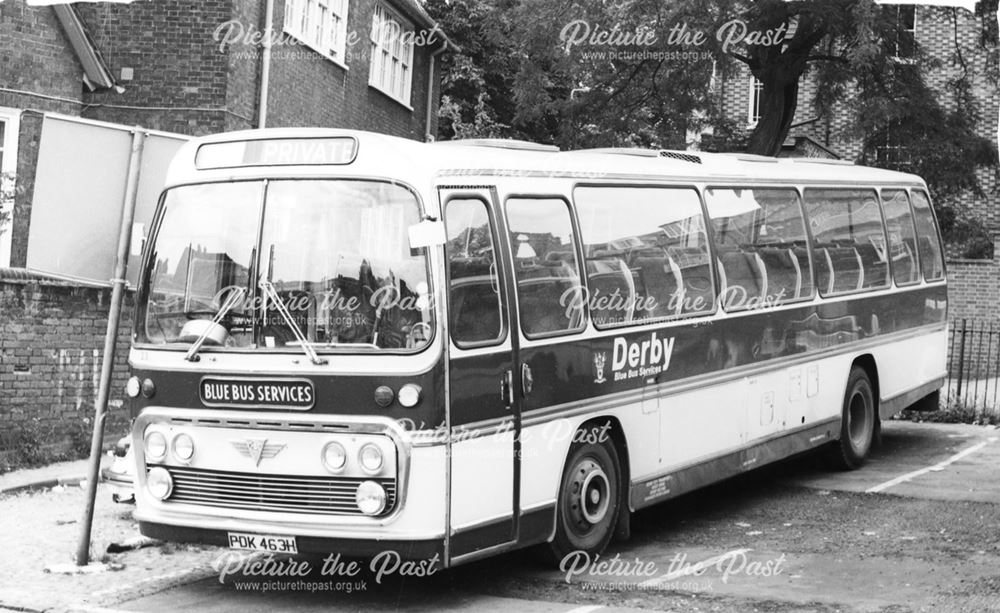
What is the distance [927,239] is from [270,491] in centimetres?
993

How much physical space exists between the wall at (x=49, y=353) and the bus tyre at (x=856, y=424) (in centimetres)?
766

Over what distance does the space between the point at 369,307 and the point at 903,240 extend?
8.63m

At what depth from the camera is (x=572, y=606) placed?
8.16 meters

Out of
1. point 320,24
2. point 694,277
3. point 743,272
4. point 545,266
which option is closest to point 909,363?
point 743,272

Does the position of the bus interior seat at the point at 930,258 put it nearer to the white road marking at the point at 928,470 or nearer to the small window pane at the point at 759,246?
Result: the white road marking at the point at 928,470

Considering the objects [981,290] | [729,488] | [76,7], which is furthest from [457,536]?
[981,290]

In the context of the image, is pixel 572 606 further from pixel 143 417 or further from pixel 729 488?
pixel 729 488

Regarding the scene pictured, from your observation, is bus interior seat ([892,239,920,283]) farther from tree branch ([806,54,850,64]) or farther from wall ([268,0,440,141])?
wall ([268,0,440,141])

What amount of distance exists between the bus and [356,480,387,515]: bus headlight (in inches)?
0.5

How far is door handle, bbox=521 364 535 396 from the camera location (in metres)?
8.71

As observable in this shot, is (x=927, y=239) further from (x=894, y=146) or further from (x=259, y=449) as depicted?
(x=259, y=449)

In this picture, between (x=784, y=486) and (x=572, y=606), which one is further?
(x=784, y=486)

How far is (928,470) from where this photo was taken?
13727 mm

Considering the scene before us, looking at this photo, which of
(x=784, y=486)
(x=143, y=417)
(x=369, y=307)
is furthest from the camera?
(x=784, y=486)
